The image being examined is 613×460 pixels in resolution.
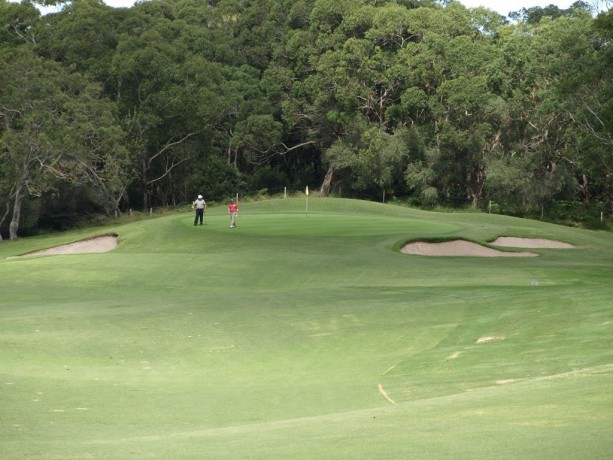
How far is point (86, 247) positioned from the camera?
165 feet

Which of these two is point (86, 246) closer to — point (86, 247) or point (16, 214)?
point (86, 247)

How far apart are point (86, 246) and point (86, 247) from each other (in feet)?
0.45

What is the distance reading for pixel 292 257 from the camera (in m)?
36.7

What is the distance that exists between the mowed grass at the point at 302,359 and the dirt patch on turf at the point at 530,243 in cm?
1151

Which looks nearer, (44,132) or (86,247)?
(86,247)

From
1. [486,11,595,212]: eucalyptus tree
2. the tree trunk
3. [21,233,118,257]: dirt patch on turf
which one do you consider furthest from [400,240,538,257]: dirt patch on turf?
[486,11,595,212]: eucalyptus tree

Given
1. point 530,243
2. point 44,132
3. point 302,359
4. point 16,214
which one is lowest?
point 16,214

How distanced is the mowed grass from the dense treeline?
3776 cm

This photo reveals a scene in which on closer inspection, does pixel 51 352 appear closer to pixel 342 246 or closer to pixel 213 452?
pixel 213 452

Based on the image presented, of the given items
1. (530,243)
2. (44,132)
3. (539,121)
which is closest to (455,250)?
(530,243)

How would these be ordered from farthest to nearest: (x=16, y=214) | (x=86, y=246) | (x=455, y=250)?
(x=16, y=214) < (x=86, y=246) < (x=455, y=250)

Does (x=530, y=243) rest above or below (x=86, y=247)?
above

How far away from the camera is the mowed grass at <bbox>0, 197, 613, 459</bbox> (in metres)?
10.2

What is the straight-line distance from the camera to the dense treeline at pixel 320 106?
241 feet
